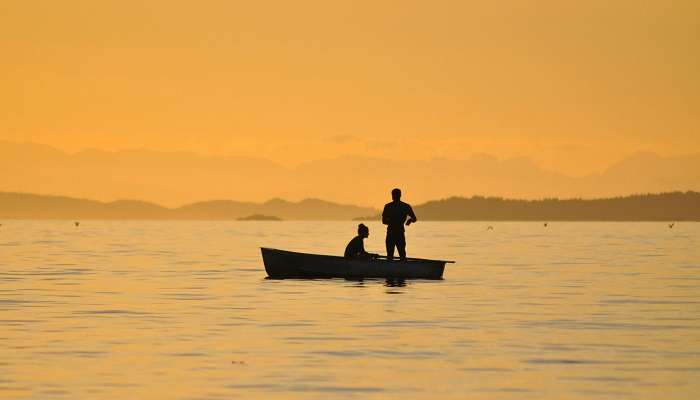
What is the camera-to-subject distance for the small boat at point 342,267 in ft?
141

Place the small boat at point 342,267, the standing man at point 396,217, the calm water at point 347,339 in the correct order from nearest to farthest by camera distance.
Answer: the calm water at point 347,339
the standing man at point 396,217
the small boat at point 342,267

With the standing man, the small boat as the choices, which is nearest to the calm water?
the small boat

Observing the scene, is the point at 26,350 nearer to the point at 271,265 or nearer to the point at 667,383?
the point at 667,383

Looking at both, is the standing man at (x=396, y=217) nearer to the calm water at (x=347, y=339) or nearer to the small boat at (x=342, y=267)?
the small boat at (x=342, y=267)

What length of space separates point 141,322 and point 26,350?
5.71m

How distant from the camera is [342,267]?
43719 millimetres

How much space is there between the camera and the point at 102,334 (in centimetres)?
2633

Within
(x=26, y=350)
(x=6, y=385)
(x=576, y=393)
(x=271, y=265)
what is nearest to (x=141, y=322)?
(x=26, y=350)

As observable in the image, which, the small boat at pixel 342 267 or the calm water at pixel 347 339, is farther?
the small boat at pixel 342 267

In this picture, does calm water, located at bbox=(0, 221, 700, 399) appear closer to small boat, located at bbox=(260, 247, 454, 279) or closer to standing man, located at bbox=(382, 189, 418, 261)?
small boat, located at bbox=(260, 247, 454, 279)

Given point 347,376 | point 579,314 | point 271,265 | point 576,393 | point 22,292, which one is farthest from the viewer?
point 271,265

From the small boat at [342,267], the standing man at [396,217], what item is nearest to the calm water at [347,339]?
the small boat at [342,267]

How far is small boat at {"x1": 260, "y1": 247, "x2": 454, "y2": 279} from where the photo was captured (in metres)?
43.0

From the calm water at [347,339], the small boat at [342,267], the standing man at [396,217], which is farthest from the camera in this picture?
the small boat at [342,267]
